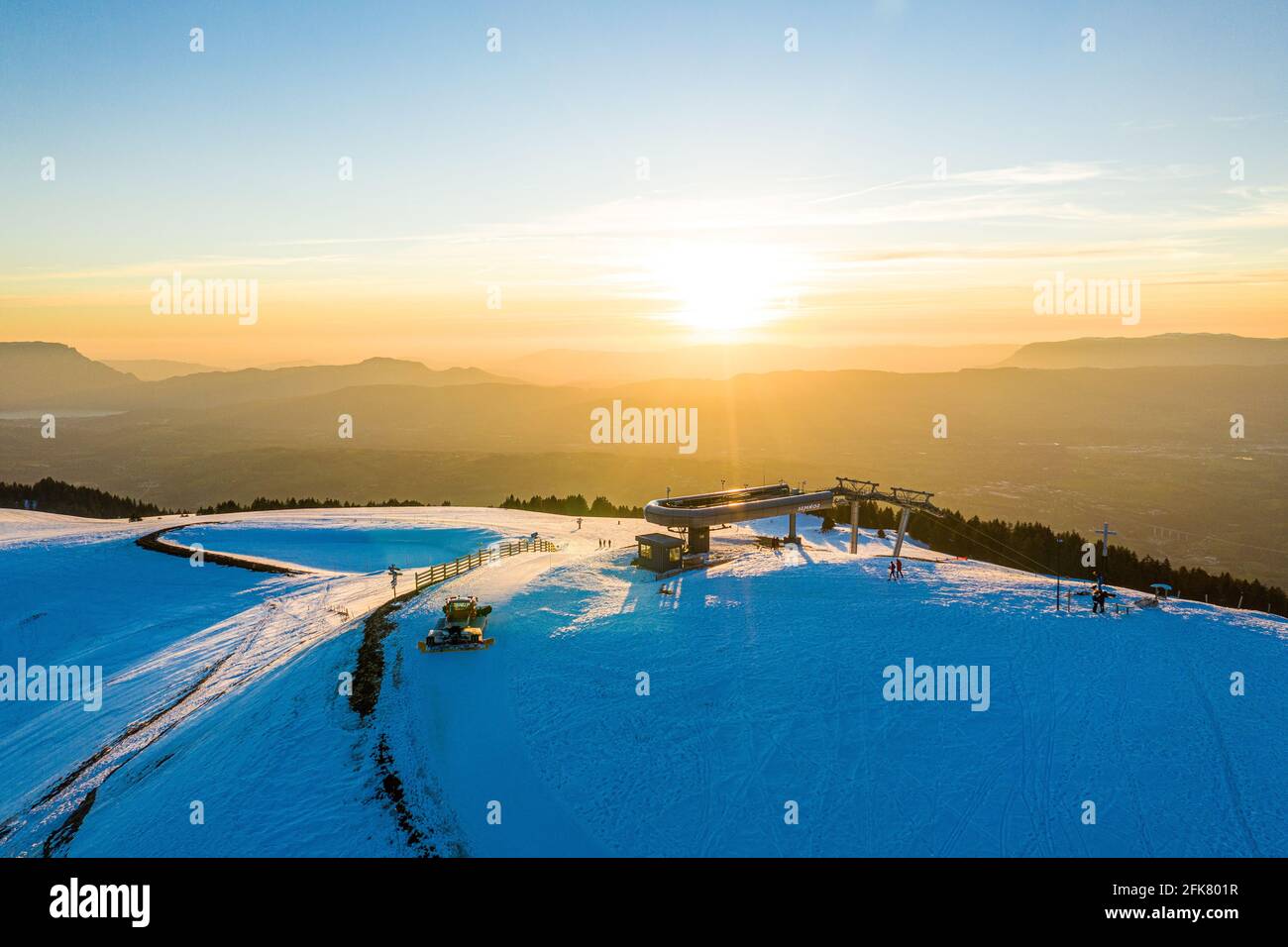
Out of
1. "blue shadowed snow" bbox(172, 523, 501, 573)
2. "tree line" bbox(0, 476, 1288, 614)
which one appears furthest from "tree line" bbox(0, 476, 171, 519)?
"blue shadowed snow" bbox(172, 523, 501, 573)

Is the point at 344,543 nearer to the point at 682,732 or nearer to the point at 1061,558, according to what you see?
the point at 682,732

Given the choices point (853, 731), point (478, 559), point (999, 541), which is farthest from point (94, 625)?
point (999, 541)

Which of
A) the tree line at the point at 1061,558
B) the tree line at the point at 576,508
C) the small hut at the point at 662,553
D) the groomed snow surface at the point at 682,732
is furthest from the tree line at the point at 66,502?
the tree line at the point at 1061,558

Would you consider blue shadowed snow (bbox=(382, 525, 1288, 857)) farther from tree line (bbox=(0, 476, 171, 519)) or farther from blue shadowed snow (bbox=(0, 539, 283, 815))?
tree line (bbox=(0, 476, 171, 519))

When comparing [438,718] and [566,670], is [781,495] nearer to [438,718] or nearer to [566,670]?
[566,670]

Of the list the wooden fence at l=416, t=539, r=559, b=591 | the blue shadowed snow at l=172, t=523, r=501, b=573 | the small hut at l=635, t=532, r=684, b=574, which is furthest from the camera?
the blue shadowed snow at l=172, t=523, r=501, b=573
